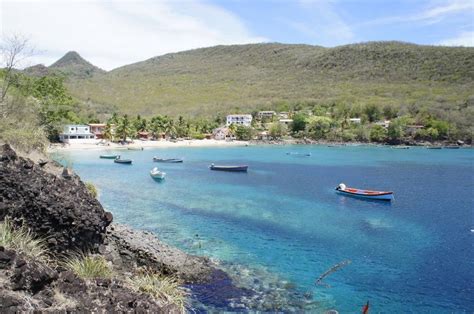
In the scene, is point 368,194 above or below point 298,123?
below

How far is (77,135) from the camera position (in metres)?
110

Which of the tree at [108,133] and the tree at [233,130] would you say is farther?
the tree at [233,130]

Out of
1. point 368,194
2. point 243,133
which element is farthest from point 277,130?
point 368,194

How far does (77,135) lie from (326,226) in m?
94.7

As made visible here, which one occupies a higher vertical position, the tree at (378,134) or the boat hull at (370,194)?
the tree at (378,134)

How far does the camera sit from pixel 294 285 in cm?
1909

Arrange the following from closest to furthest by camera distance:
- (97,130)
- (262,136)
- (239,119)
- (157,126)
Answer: (97,130), (157,126), (262,136), (239,119)

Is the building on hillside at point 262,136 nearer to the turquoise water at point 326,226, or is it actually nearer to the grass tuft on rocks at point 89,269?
the turquoise water at point 326,226

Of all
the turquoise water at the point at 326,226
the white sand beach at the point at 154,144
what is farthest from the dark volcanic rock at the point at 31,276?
the white sand beach at the point at 154,144

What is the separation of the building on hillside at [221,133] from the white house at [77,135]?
42968 millimetres

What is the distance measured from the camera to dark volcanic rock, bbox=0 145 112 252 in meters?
12.3

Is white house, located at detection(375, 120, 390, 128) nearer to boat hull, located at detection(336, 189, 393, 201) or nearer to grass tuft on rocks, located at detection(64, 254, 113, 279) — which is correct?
boat hull, located at detection(336, 189, 393, 201)

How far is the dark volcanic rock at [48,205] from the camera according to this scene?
40.2ft

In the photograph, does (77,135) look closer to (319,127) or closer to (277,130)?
(277,130)
